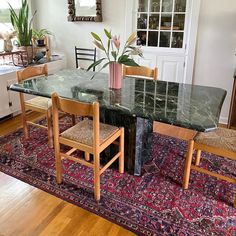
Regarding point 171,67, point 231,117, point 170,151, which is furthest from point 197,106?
point 171,67

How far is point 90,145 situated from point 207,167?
4.04ft

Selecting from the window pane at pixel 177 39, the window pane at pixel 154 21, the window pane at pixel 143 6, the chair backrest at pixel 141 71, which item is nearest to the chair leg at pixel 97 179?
the chair backrest at pixel 141 71

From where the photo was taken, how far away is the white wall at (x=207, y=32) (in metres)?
3.00

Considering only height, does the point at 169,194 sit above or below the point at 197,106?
below

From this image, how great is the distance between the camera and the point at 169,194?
6.60 ft

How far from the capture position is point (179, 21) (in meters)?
3.29

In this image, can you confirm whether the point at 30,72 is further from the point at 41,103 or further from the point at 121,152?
the point at 121,152

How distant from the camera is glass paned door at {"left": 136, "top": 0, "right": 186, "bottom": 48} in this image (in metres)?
3.27

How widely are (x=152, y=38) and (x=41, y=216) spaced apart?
2.75 meters

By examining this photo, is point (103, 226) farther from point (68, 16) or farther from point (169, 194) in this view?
point (68, 16)

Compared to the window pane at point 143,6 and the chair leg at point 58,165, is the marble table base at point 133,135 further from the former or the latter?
the window pane at point 143,6

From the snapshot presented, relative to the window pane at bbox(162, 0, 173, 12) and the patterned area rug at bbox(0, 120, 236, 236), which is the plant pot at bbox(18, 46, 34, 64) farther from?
the window pane at bbox(162, 0, 173, 12)

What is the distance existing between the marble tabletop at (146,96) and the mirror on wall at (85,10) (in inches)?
57.4

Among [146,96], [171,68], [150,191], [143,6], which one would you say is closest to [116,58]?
[146,96]
